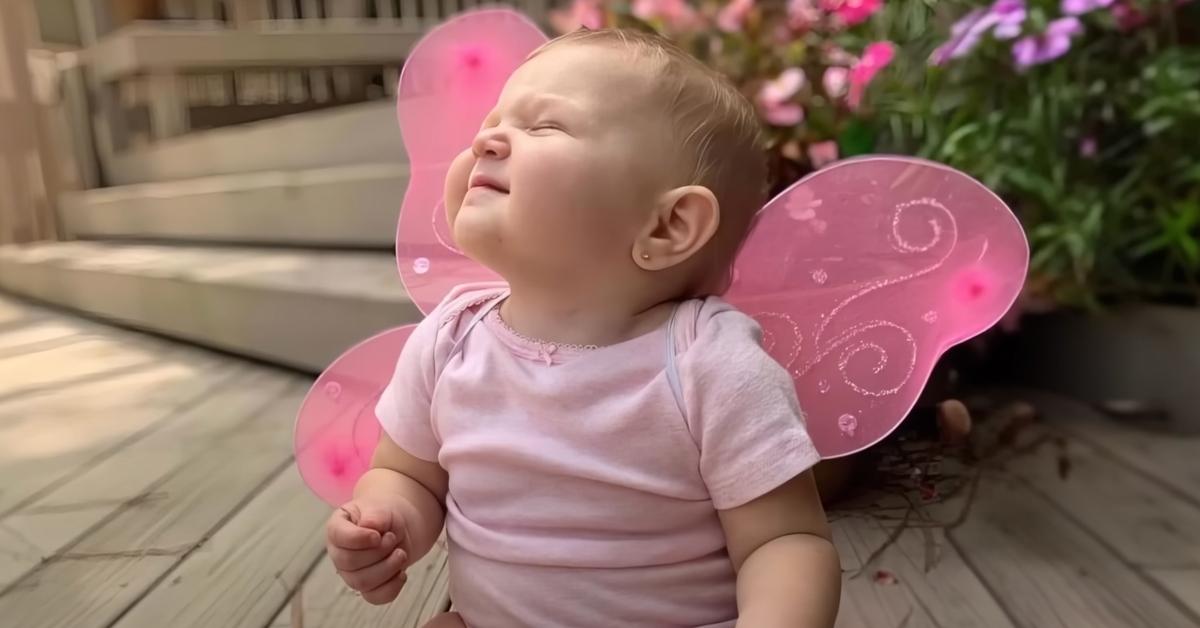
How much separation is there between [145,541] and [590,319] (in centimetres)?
69

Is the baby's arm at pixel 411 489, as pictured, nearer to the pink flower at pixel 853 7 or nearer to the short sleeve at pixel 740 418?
the short sleeve at pixel 740 418

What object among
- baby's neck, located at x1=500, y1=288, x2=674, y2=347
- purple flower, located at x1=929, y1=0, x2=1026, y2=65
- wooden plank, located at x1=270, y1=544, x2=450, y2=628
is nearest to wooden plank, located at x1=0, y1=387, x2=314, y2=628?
wooden plank, located at x1=270, y1=544, x2=450, y2=628

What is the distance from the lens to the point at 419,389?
2.11 ft

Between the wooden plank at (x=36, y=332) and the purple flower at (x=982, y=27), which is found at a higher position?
the purple flower at (x=982, y=27)

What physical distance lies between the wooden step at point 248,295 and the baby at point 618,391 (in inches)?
35.9

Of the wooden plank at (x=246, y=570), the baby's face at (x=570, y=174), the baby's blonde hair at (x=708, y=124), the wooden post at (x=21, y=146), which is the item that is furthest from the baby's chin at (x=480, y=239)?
the wooden post at (x=21, y=146)

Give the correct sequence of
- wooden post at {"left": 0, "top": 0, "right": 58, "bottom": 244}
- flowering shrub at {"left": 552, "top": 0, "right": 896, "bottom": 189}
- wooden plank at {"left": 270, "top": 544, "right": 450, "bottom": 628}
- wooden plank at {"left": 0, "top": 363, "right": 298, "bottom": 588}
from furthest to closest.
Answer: wooden post at {"left": 0, "top": 0, "right": 58, "bottom": 244} → flowering shrub at {"left": 552, "top": 0, "right": 896, "bottom": 189} → wooden plank at {"left": 0, "top": 363, "right": 298, "bottom": 588} → wooden plank at {"left": 270, "top": 544, "right": 450, "bottom": 628}

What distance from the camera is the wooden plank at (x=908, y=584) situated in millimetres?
812

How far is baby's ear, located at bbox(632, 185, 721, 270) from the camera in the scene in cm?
56

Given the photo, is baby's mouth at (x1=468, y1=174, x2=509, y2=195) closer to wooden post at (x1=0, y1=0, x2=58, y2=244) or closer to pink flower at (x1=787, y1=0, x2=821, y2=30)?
pink flower at (x1=787, y1=0, x2=821, y2=30)

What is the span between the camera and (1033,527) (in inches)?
39.2

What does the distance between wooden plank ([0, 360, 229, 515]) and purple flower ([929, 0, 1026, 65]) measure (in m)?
1.24

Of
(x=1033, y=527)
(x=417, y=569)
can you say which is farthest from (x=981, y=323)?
(x=417, y=569)

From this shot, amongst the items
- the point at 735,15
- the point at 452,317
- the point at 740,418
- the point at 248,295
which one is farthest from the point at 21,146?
the point at 740,418
